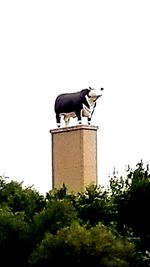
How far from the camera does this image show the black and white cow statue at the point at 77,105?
26250 millimetres

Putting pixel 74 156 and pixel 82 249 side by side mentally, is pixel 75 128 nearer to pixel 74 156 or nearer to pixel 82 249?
pixel 74 156

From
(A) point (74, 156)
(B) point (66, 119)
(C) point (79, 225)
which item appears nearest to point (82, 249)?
(C) point (79, 225)

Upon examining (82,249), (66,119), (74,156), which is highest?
(66,119)

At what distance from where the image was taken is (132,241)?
20.1 metres

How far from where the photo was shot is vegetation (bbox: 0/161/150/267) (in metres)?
18.7

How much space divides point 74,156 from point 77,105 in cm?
129

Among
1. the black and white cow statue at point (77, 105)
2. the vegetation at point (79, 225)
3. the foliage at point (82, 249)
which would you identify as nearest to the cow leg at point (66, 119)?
the black and white cow statue at point (77, 105)

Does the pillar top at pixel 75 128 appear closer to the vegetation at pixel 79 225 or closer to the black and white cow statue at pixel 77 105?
the black and white cow statue at pixel 77 105

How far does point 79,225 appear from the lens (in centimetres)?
1955

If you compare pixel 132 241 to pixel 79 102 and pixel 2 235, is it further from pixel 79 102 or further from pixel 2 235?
pixel 79 102

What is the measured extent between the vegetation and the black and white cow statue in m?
2.96

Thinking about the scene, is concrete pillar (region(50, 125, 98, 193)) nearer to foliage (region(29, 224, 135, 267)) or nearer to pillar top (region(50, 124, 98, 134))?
pillar top (region(50, 124, 98, 134))

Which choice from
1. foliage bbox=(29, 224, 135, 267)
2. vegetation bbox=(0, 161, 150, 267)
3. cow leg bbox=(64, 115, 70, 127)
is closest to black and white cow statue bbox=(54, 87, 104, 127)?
cow leg bbox=(64, 115, 70, 127)

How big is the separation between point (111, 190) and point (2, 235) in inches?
148
